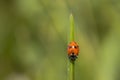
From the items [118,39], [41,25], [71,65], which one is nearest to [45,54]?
[41,25]

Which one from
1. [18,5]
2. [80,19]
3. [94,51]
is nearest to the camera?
[94,51]

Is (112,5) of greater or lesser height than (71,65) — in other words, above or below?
above

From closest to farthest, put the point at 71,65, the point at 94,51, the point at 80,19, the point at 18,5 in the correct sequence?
the point at 71,65 < the point at 94,51 < the point at 80,19 < the point at 18,5

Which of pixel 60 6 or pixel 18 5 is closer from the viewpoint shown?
pixel 60 6

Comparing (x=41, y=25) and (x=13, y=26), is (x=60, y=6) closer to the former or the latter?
(x=41, y=25)

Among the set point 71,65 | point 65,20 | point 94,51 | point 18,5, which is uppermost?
point 18,5

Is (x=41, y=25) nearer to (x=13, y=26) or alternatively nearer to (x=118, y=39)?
(x=13, y=26)
